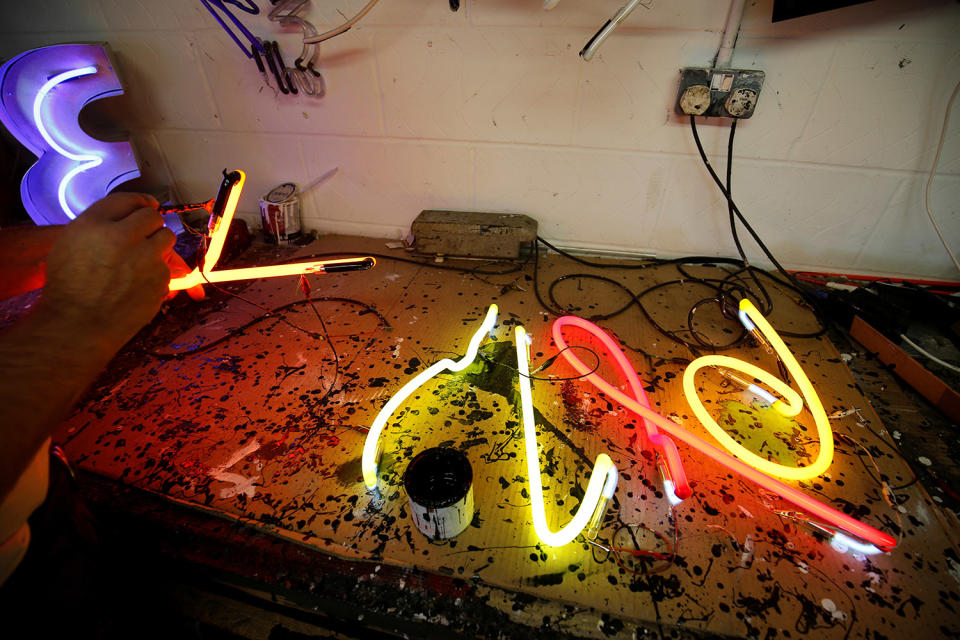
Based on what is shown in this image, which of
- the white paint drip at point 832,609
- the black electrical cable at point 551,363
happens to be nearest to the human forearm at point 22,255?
the black electrical cable at point 551,363

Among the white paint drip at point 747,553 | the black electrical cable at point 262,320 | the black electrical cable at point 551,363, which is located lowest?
the white paint drip at point 747,553

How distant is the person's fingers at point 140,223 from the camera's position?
0.83m

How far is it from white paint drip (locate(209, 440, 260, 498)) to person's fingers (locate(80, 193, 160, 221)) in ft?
2.29

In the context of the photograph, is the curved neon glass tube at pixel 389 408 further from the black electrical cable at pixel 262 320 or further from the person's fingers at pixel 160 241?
the person's fingers at pixel 160 241

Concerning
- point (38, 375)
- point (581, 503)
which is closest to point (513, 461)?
point (581, 503)

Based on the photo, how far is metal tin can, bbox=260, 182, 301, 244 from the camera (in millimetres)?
2062

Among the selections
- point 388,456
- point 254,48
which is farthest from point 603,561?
point 254,48

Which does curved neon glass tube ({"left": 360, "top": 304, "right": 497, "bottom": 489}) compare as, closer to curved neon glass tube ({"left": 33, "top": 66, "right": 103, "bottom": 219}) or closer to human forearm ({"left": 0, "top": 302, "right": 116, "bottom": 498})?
human forearm ({"left": 0, "top": 302, "right": 116, "bottom": 498})

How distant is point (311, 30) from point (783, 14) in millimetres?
1797

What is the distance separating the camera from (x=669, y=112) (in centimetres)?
165

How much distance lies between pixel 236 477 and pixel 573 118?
6.04 feet

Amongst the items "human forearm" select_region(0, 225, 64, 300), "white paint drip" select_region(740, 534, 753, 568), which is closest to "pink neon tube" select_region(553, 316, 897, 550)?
"white paint drip" select_region(740, 534, 753, 568)

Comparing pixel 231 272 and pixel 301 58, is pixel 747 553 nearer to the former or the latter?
pixel 231 272

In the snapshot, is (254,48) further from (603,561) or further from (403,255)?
(603,561)
